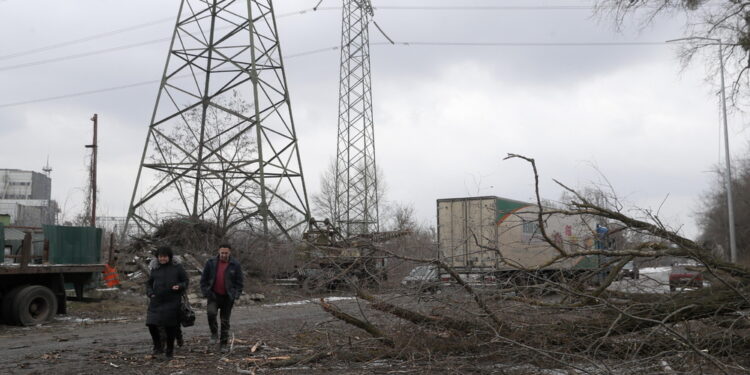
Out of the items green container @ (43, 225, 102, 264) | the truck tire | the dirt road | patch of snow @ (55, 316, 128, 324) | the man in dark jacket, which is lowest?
patch of snow @ (55, 316, 128, 324)

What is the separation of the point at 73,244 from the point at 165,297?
751cm

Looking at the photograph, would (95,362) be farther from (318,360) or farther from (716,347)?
(716,347)

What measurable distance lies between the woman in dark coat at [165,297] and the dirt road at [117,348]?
13.1 inches

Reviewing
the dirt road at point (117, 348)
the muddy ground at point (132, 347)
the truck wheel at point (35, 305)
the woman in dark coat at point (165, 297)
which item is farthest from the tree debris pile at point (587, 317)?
the truck wheel at point (35, 305)

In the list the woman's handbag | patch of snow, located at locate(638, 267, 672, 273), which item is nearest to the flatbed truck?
the woman's handbag

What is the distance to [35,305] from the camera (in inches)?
552

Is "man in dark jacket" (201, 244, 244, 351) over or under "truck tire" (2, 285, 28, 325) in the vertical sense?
over

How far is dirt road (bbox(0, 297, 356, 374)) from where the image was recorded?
8328mm

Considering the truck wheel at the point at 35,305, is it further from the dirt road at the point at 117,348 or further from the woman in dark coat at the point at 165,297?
the woman in dark coat at the point at 165,297

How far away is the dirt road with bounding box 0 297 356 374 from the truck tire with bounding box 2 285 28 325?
0.20 metres

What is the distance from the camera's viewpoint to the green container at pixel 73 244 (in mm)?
14961

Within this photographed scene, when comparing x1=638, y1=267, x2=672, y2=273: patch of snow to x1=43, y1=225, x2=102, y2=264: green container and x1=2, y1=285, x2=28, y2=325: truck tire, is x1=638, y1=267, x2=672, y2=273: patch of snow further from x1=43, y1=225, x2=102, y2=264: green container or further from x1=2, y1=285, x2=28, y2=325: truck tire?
x1=43, y1=225, x2=102, y2=264: green container

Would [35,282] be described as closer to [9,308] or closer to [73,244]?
[9,308]

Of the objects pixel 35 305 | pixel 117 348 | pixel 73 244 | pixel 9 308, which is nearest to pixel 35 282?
pixel 35 305
